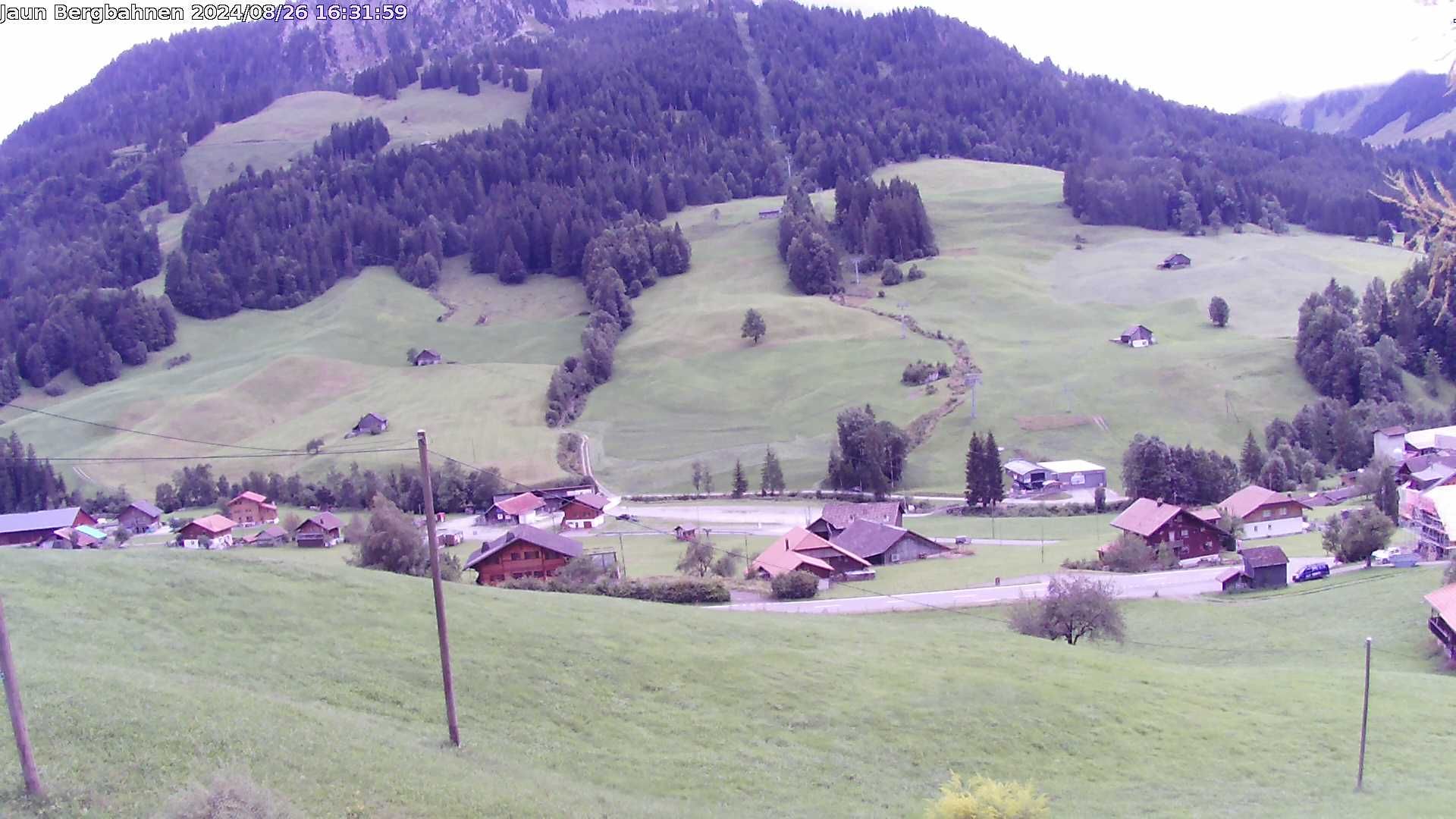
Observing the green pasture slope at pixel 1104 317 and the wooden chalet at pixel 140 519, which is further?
the green pasture slope at pixel 1104 317

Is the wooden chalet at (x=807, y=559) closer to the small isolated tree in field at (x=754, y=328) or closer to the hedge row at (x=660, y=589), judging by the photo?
the hedge row at (x=660, y=589)

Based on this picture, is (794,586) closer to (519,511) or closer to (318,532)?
(519,511)

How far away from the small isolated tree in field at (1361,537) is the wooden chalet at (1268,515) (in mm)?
11822

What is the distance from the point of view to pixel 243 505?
8969cm

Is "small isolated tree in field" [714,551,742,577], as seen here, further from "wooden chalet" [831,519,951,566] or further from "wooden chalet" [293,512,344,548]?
"wooden chalet" [293,512,344,548]

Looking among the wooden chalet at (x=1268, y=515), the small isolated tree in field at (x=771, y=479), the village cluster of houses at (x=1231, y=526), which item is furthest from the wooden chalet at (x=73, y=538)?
the wooden chalet at (x=1268, y=515)

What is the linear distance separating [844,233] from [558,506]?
83.3m

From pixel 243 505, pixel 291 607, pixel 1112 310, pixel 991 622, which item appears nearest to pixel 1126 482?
pixel 991 622

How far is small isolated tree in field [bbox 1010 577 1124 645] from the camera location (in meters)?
38.3

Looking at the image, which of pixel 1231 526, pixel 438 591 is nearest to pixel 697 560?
pixel 1231 526

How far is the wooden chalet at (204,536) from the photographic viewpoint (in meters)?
80.1

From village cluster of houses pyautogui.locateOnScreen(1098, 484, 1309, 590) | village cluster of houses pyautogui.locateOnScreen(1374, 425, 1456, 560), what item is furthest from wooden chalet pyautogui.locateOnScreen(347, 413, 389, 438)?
village cluster of houses pyautogui.locateOnScreen(1374, 425, 1456, 560)

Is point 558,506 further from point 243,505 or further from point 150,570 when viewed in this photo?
point 150,570

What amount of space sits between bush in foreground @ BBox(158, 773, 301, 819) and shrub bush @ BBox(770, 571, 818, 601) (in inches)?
1477
